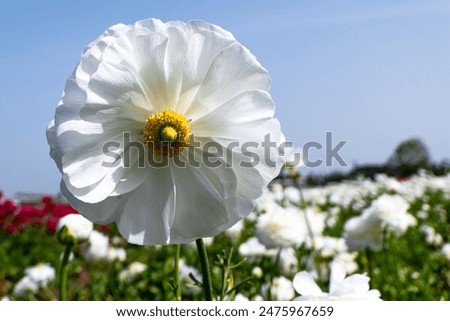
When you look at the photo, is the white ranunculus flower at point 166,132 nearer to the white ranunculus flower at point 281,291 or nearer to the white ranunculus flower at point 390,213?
the white ranunculus flower at point 281,291

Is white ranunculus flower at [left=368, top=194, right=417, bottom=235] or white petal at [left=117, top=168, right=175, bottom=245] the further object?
white ranunculus flower at [left=368, top=194, right=417, bottom=235]

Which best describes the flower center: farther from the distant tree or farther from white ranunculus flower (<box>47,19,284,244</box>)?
the distant tree

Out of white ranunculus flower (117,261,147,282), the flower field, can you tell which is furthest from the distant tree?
white ranunculus flower (117,261,147,282)

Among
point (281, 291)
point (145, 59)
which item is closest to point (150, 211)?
point (145, 59)

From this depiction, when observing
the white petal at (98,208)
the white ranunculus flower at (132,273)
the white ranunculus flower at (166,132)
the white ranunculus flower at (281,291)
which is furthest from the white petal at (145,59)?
the white ranunculus flower at (132,273)

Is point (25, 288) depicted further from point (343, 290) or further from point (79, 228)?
point (343, 290)
